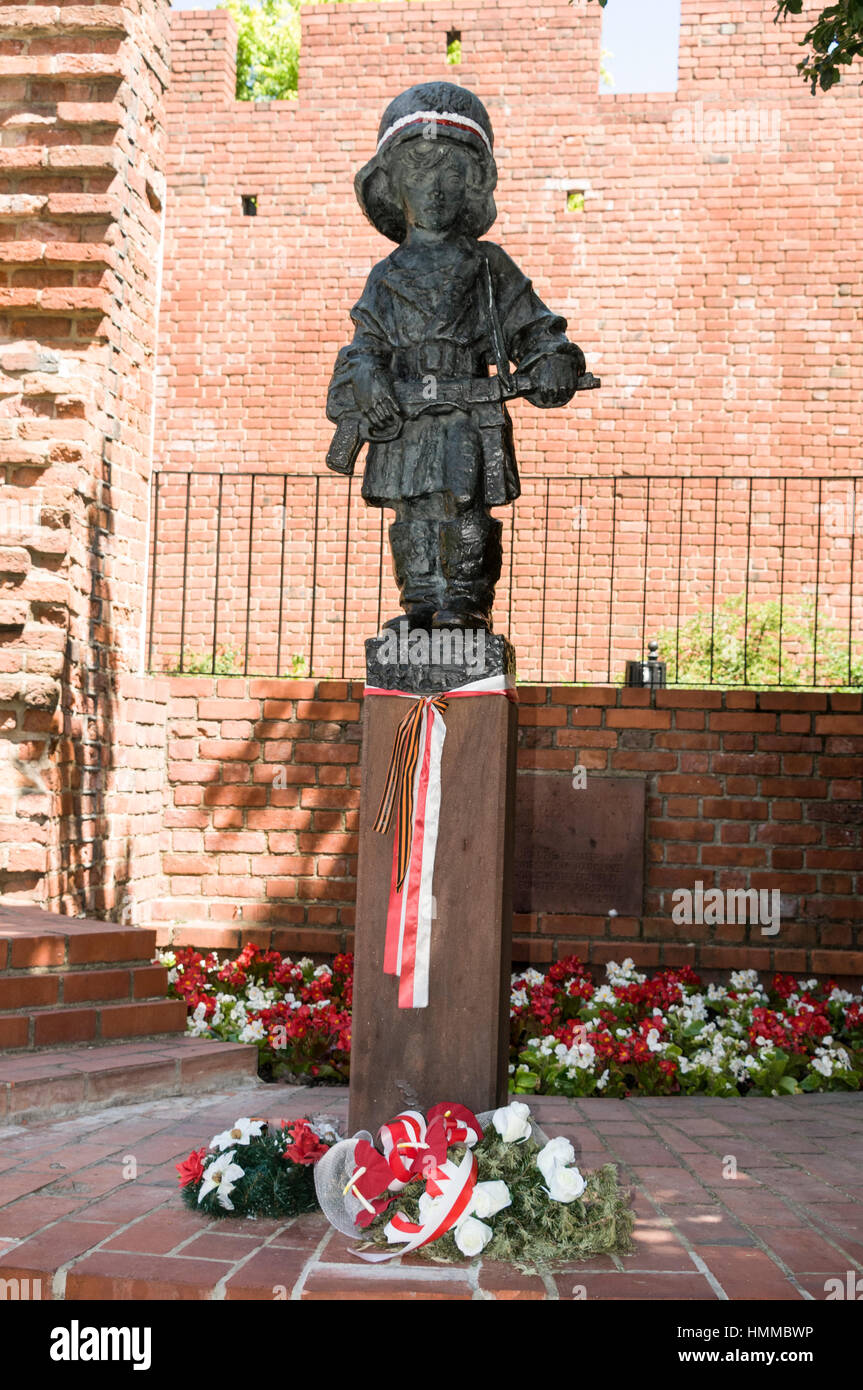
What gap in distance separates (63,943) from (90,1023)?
0.29 m

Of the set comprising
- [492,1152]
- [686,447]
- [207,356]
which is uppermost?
[207,356]

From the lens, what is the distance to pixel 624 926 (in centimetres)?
550

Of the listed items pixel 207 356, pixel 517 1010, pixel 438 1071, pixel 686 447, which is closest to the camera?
pixel 438 1071

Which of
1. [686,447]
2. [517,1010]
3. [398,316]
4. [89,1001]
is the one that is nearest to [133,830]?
[89,1001]

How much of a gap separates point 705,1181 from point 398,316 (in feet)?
7.99

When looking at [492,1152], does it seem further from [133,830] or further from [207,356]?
[207,356]

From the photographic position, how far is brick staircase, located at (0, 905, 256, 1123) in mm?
3520

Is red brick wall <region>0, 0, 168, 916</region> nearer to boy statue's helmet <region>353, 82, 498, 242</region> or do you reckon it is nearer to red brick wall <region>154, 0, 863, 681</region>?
boy statue's helmet <region>353, 82, 498, 242</region>

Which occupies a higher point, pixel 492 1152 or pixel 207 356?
pixel 207 356

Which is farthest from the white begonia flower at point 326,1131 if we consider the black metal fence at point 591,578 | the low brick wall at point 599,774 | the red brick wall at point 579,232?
the red brick wall at point 579,232

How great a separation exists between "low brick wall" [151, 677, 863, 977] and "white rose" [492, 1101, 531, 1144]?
9.50 ft

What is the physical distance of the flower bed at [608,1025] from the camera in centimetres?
441

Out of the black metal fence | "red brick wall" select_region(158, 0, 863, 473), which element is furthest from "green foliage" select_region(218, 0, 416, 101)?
the black metal fence

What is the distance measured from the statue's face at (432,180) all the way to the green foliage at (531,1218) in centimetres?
233
